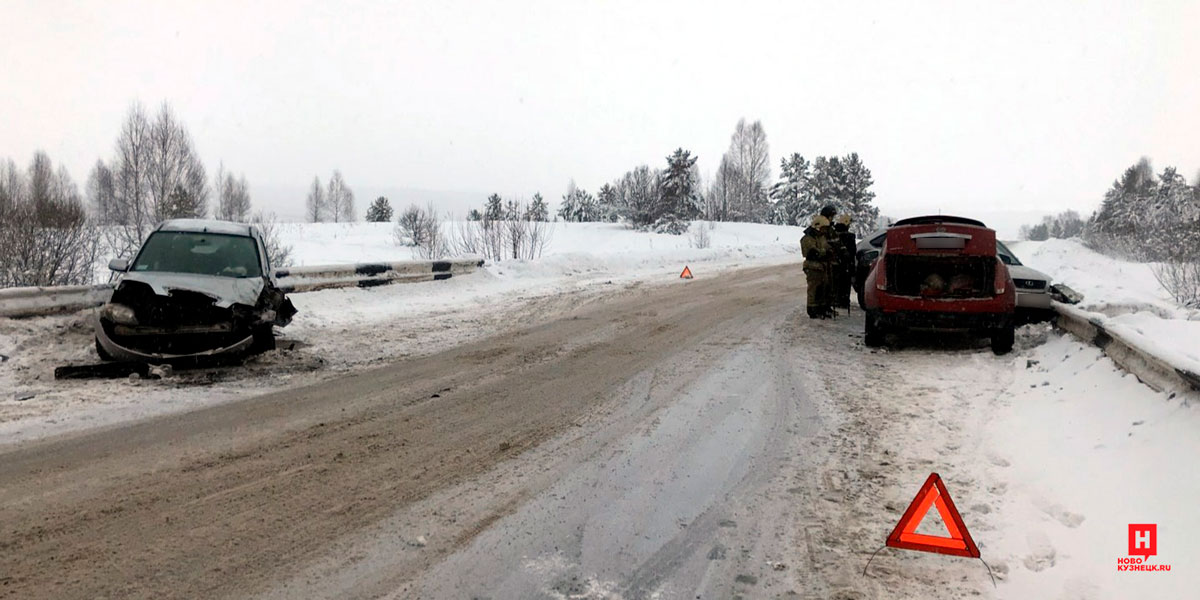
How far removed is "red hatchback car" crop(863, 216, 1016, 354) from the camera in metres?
8.57

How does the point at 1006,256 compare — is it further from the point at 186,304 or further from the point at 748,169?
the point at 748,169

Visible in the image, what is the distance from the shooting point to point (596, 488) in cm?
443

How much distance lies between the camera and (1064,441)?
16.9 ft

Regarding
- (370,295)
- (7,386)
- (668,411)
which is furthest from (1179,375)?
(370,295)

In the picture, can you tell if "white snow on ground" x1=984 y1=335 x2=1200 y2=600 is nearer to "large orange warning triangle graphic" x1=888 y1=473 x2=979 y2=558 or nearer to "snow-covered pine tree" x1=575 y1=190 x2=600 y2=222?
"large orange warning triangle graphic" x1=888 y1=473 x2=979 y2=558

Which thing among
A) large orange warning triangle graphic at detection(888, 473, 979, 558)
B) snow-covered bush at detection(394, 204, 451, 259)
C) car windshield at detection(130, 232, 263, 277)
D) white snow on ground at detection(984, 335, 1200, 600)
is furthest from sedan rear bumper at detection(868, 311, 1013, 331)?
snow-covered bush at detection(394, 204, 451, 259)

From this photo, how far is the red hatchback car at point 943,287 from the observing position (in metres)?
8.57

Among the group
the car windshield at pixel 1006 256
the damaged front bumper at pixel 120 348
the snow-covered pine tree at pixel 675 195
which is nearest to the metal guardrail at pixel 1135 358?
the car windshield at pixel 1006 256

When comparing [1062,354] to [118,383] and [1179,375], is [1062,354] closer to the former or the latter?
[1179,375]

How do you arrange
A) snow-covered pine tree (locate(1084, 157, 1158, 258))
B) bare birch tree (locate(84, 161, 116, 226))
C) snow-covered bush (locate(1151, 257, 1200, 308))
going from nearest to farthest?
snow-covered bush (locate(1151, 257, 1200, 308)), bare birch tree (locate(84, 161, 116, 226)), snow-covered pine tree (locate(1084, 157, 1158, 258))

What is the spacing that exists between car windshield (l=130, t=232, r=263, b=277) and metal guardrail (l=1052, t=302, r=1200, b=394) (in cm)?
911

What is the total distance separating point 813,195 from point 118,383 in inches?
2902

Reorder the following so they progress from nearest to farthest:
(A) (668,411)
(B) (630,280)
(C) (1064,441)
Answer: (C) (1064,441) → (A) (668,411) → (B) (630,280)

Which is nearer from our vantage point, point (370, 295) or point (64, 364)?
point (64, 364)
